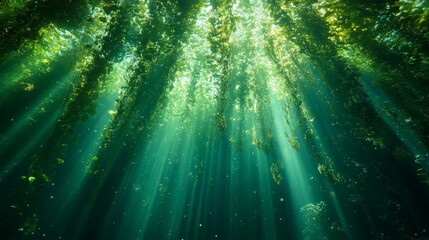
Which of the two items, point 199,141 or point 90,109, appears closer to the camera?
point 90,109

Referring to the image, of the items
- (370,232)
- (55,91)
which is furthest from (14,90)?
(370,232)

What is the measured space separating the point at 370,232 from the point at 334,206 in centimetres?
405

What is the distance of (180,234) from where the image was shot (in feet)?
55.5

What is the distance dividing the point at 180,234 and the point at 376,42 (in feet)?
51.8

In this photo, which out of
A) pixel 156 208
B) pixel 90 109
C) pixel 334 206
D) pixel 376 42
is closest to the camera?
pixel 90 109

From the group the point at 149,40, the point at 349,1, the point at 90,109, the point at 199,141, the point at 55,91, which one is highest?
the point at 55,91

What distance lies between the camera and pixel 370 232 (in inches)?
270

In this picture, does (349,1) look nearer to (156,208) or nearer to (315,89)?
(315,89)

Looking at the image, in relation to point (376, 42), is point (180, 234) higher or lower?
lower

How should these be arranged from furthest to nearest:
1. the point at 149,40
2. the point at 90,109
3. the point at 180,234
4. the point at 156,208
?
the point at 156,208
the point at 180,234
the point at 149,40
the point at 90,109

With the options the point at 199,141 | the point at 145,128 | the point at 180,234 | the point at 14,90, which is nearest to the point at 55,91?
the point at 14,90

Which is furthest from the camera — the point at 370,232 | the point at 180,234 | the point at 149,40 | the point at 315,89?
the point at 180,234

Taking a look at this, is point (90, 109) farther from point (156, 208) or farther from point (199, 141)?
point (156, 208)

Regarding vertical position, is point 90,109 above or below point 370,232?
above
